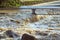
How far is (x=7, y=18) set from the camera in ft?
33.2

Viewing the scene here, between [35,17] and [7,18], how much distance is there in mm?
1410

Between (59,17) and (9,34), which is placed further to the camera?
(59,17)

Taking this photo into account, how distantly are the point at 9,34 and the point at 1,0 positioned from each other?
8.39m

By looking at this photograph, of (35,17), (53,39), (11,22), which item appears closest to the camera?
(53,39)

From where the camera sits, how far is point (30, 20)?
9.81 metres

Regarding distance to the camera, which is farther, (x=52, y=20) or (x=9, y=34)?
(x=52, y=20)

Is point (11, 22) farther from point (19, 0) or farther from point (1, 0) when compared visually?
point (19, 0)

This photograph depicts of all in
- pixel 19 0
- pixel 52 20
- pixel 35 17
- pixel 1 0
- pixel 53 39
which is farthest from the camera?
pixel 19 0

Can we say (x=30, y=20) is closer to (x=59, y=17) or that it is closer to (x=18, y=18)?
(x=18, y=18)

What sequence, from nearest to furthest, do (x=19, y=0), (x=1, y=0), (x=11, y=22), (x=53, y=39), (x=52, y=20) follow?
(x=53, y=39) < (x=11, y=22) < (x=52, y=20) < (x=1, y=0) < (x=19, y=0)

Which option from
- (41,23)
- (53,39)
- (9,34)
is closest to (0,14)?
(41,23)

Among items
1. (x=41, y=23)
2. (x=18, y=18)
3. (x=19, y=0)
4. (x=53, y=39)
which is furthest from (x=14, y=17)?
(x=19, y=0)

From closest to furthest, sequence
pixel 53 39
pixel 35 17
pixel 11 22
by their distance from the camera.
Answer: pixel 53 39 → pixel 11 22 → pixel 35 17

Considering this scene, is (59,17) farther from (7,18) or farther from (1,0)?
(1,0)
